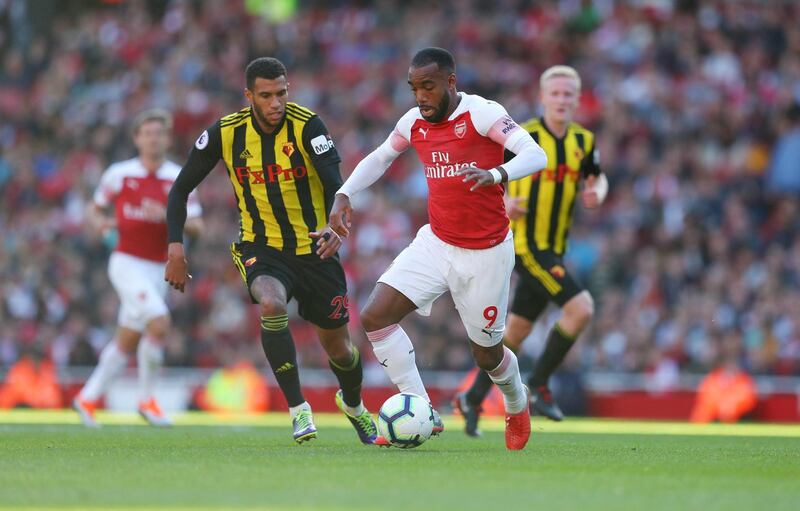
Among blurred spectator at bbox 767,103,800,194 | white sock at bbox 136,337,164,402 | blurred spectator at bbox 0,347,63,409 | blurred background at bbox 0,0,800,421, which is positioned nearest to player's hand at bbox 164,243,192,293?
white sock at bbox 136,337,164,402

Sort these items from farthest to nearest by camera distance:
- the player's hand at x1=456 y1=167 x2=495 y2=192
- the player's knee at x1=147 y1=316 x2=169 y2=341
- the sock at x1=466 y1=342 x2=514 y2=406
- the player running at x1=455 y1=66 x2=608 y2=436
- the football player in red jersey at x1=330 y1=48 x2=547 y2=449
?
Result: the player's knee at x1=147 y1=316 x2=169 y2=341, the player running at x1=455 y1=66 x2=608 y2=436, the sock at x1=466 y1=342 x2=514 y2=406, the football player in red jersey at x1=330 y1=48 x2=547 y2=449, the player's hand at x1=456 y1=167 x2=495 y2=192

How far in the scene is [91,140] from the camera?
22906 millimetres

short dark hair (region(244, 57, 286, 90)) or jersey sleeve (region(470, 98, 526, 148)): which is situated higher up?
short dark hair (region(244, 57, 286, 90))

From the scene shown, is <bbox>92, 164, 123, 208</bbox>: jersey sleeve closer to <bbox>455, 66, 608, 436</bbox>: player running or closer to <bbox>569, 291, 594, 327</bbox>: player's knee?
<bbox>455, 66, 608, 436</bbox>: player running

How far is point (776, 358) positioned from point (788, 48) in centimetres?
516

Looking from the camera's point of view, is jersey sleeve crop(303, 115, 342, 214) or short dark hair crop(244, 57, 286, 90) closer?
short dark hair crop(244, 57, 286, 90)

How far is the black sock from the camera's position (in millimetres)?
9172

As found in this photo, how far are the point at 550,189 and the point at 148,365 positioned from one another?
403 centimetres

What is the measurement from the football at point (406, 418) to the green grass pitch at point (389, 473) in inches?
5.0

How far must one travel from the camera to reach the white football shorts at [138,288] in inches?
488

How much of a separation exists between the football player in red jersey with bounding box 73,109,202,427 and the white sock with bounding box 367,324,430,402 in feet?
14.3

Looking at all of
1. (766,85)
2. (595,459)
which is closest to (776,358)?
(766,85)

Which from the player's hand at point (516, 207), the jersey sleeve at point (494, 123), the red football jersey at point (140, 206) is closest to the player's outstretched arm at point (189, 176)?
the jersey sleeve at point (494, 123)

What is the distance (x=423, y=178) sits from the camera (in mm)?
20250
